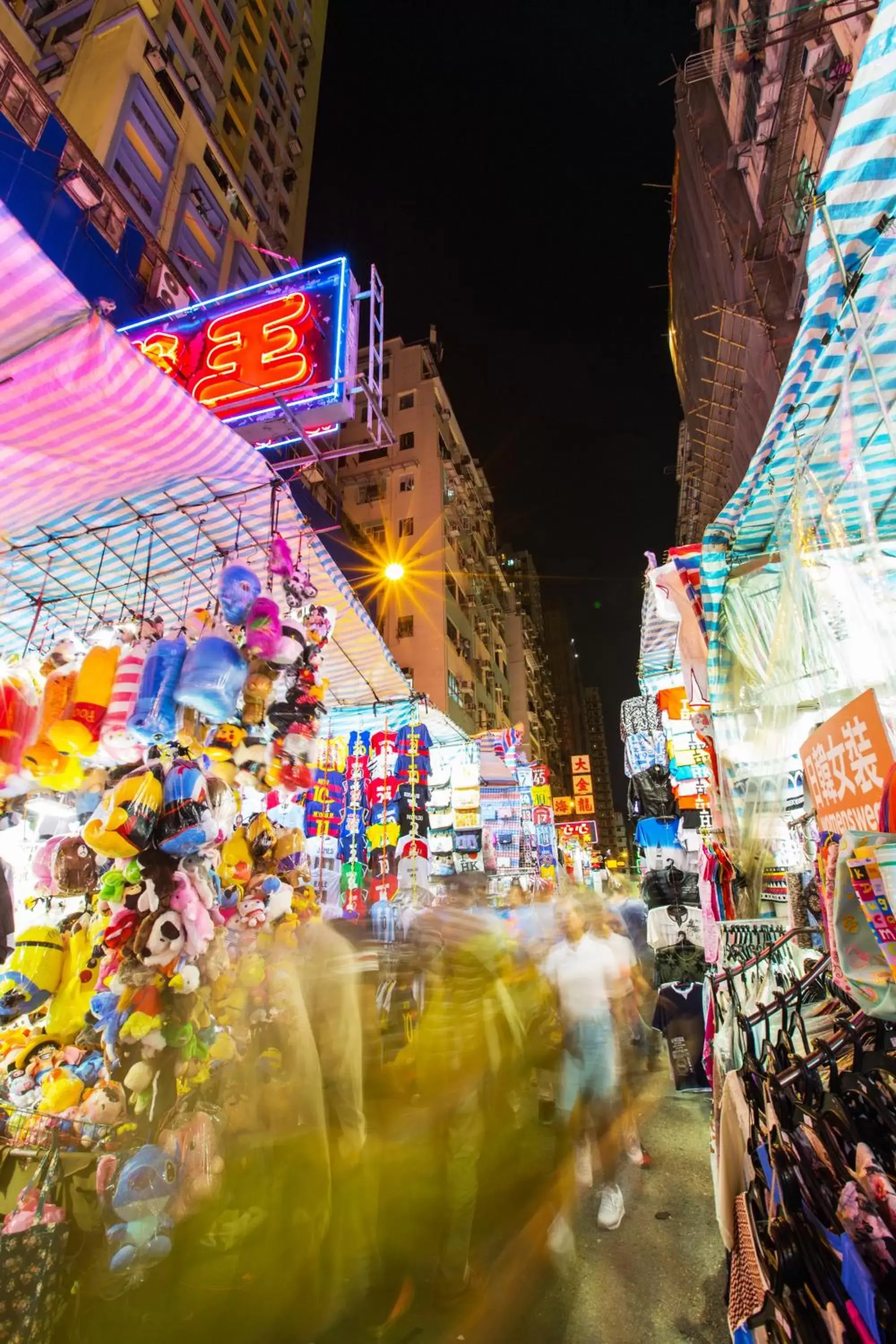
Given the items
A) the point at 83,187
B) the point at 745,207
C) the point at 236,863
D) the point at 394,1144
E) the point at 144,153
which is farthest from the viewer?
the point at 144,153

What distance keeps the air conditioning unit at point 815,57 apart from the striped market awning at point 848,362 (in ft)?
34.5

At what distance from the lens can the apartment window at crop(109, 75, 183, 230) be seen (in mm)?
13984

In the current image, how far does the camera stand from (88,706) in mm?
3768

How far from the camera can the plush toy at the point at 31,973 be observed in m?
3.87

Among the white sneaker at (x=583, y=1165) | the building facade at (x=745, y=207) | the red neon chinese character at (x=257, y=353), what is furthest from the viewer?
the building facade at (x=745, y=207)

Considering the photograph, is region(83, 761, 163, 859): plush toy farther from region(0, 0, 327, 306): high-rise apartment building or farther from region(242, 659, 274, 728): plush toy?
region(0, 0, 327, 306): high-rise apartment building

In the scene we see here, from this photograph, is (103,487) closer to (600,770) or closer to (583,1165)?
(583,1165)

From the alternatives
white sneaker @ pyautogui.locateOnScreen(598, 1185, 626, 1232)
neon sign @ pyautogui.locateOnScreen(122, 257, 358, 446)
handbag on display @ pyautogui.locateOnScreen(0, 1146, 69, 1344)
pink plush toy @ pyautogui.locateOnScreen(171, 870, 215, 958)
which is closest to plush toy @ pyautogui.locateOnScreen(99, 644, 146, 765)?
pink plush toy @ pyautogui.locateOnScreen(171, 870, 215, 958)

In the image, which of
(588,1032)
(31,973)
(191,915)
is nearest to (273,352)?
(191,915)

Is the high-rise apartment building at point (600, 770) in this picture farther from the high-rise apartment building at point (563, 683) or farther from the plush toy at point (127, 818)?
the plush toy at point (127, 818)

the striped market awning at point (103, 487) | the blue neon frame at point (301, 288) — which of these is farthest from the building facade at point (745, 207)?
the striped market awning at point (103, 487)

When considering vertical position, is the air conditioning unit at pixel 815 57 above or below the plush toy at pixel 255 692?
above

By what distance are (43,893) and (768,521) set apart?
252 inches

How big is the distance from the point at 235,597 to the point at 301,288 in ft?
17.5
